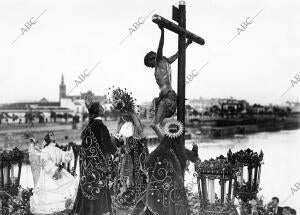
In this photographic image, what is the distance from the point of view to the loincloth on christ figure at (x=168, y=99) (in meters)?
7.43

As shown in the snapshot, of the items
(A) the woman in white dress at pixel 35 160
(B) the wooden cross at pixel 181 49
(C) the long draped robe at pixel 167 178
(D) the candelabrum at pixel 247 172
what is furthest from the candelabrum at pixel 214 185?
(A) the woman in white dress at pixel 35 160

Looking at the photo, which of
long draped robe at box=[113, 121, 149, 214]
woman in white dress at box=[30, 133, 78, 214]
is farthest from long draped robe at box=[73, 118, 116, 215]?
woman in white dress at box=[30, 133, 78, 214]

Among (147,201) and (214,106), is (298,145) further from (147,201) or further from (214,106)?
(147,201)

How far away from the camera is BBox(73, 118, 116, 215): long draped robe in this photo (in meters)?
8.22

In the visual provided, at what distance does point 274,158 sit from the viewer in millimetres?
10938

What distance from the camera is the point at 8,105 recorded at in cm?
1201

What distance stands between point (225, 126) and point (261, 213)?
4.69 m

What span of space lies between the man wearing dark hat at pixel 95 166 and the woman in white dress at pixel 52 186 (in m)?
0.94

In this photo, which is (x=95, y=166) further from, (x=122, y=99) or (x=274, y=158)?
(x=274, y=158)

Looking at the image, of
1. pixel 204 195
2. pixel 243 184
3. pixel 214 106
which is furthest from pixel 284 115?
pixel 204 195

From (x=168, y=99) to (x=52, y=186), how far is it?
308 cm

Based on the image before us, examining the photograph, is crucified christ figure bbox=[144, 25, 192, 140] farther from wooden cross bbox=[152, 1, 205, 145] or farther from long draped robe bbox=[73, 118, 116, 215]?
long draped robe bbox=[73, 118, 116, 215]

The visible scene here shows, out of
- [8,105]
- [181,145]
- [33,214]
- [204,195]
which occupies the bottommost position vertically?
[33,214]

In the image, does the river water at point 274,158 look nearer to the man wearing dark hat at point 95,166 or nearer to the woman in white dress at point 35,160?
the woman in white dress at point 35,160
